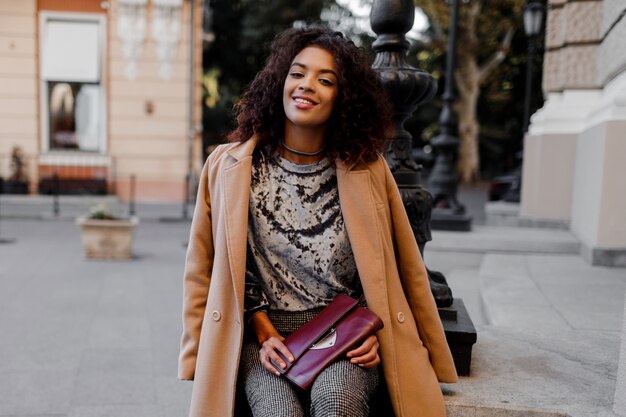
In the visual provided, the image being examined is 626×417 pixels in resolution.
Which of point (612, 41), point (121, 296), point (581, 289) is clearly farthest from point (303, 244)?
point (612, 41)

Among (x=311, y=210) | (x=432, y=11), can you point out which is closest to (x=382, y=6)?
(x=311, y=210)

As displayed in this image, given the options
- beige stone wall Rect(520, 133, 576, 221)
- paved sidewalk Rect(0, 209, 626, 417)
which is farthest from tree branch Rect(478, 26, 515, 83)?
paved sidewalk Rect(0, 209, 626, 417)

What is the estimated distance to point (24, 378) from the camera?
390 cm

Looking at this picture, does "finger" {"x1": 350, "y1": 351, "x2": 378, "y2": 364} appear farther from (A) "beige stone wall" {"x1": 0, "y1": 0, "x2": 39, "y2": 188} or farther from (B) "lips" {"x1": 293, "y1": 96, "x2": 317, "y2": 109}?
(A) "beige stone wall" {"x1": 0, "y1": 0, "x2": 39, "y2": 188}

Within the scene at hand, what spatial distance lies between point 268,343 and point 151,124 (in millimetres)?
14897

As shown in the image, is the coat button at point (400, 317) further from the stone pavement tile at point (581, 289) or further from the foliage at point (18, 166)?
the foliage at point (18, 166)

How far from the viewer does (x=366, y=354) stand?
2.17 m

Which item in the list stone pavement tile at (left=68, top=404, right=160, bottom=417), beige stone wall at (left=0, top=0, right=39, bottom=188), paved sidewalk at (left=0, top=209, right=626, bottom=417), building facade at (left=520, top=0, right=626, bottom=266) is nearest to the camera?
paved sidewalk at (left=0, top=209, right=626, bottom=417)

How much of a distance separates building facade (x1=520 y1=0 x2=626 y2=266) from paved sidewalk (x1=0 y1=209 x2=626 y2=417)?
0.57 meters

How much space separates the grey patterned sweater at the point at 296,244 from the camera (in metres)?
2.33

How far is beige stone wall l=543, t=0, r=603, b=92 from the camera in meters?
8.02

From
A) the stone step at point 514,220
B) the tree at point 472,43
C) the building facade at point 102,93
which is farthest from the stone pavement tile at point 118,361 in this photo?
the tree at point 472,43

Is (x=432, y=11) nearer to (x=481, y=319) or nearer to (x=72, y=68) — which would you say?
(x=72, y=68)

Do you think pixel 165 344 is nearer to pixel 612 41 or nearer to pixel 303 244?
pixel 303 244
